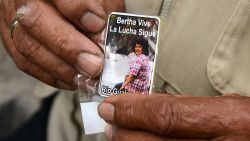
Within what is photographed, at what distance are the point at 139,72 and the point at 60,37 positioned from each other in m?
0.19

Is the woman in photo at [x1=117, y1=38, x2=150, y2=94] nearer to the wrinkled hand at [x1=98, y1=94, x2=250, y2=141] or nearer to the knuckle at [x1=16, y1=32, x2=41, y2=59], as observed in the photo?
the wrinkled hand at [x1=98, y1=94, x2=250, y2=141]

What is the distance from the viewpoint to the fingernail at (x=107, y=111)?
0.70m

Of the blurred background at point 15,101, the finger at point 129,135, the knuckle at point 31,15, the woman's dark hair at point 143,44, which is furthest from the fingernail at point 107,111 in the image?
the blurred background at point 15,101

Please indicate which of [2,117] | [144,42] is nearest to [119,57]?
[144,42]

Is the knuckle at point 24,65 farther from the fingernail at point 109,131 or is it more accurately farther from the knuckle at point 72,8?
the fingernail at point 109,131

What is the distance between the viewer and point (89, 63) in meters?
0.81

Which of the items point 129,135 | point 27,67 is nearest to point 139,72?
point 129,135

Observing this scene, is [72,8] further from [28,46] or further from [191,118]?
[191,118]

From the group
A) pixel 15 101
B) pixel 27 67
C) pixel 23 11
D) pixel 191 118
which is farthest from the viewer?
pixel 15 101

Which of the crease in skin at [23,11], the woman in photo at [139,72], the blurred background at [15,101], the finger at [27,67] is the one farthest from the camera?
the blurred background at [15,101]

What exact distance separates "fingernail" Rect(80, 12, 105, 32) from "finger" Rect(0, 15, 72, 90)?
205 millimetres

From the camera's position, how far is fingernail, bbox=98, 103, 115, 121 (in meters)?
0.70

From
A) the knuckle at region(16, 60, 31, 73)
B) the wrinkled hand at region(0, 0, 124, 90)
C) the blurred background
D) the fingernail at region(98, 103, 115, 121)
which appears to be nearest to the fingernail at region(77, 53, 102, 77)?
the wrinkled hand at region(0, 0, 124, 90)

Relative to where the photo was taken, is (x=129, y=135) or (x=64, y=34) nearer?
(x=129, y=135)
